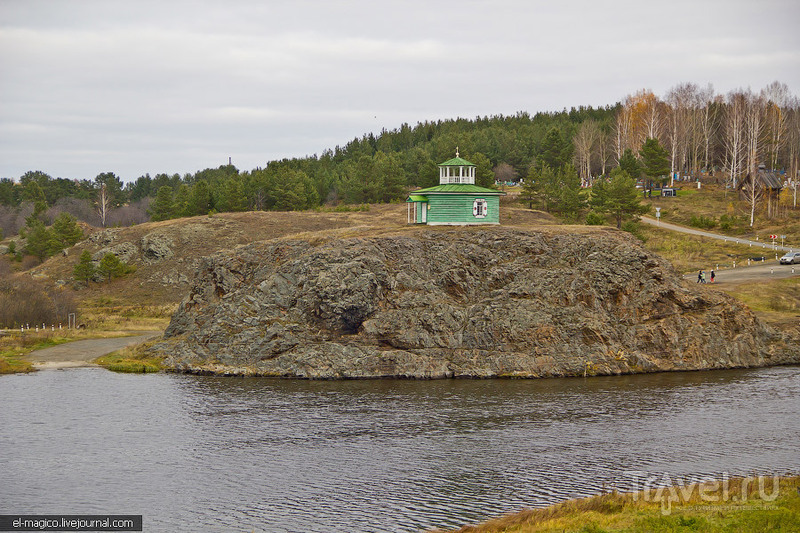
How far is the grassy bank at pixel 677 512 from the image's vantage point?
2781 centimetres

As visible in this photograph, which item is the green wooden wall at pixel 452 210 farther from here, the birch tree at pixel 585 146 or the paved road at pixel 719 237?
the birch tree at pixel 585 146

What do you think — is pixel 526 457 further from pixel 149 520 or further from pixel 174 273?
pixel 174 273

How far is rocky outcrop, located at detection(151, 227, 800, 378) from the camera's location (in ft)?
216

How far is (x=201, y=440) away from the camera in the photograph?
46.4 metres

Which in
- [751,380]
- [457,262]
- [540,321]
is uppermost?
[457,262]

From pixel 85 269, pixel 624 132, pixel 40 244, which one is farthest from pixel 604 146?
pixel 40 244

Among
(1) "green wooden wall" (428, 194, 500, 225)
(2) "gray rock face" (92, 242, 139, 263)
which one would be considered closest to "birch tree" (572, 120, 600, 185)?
(1) "green wooden wall" (428, 194, 500, 225)

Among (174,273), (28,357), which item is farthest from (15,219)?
(28,357)

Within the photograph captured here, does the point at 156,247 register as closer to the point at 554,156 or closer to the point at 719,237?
the point at 554,156

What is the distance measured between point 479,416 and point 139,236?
83659 millimetres

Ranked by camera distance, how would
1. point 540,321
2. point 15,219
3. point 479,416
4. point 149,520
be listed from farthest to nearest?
point 15,219 < point 540,321 < point 479,416 < point 149,520

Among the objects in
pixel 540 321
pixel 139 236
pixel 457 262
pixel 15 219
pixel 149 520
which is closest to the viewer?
pixel 149 520

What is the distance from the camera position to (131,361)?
233ft

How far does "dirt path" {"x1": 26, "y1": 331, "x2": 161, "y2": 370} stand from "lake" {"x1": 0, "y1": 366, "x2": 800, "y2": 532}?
23.3ft
